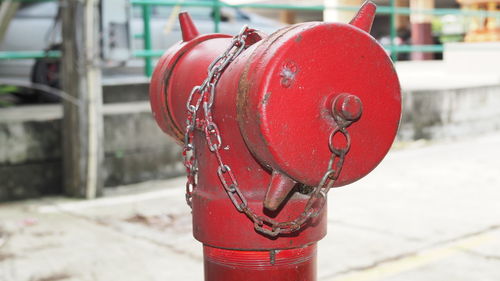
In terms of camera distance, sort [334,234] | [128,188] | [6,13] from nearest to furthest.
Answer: [334,234], [128,188], [6,13]

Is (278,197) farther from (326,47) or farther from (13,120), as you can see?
(13,120)

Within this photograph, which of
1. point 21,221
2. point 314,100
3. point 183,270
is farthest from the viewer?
point 21,221

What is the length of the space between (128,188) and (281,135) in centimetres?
361

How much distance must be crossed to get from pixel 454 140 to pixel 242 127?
21.2 feet

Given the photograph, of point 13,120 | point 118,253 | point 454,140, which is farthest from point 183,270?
point 454,140

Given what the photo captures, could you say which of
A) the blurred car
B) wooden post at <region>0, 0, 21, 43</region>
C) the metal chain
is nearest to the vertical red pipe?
the metal chain

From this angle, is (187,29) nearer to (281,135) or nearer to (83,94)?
(281,135)

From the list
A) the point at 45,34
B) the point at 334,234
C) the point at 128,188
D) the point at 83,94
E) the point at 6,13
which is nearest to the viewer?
the point at 334,234

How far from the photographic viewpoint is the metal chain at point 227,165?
4.94 ft

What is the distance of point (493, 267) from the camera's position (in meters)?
3.09

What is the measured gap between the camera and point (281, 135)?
1.45 meters

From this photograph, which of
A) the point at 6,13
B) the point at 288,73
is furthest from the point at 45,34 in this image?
the point at 288,73

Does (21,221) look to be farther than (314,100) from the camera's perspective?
Yes

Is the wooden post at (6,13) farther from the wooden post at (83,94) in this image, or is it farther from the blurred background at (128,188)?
the wooden post at (83,94)
